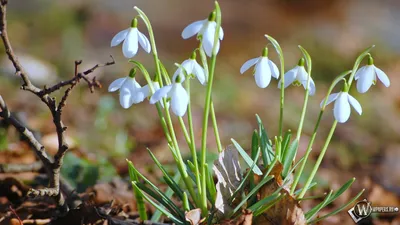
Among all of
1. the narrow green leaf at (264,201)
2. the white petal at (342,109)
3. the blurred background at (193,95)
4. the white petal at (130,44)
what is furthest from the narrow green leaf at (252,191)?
the blurred background at (193,95)

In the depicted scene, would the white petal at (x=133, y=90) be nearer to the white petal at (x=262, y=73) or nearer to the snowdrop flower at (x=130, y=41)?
the snowdrop flower at (x=130, y=41)

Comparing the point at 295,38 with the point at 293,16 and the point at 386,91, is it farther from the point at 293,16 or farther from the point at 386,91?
the point at 293,16

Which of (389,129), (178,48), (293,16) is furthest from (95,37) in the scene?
(293,16)

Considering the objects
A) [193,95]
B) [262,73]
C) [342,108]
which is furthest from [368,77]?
[193,95]

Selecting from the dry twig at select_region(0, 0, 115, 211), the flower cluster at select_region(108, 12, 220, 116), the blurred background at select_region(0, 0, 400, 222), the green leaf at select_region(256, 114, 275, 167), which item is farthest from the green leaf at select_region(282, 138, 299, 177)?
the blurred background at select_region(0, 0, 400, 222)

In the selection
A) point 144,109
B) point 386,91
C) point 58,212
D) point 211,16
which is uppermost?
point 211,16

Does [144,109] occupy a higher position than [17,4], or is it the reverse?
[17,4]

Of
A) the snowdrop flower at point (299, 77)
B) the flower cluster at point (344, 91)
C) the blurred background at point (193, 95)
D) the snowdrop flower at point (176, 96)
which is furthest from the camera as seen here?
the blurred background at point (193, 95)
